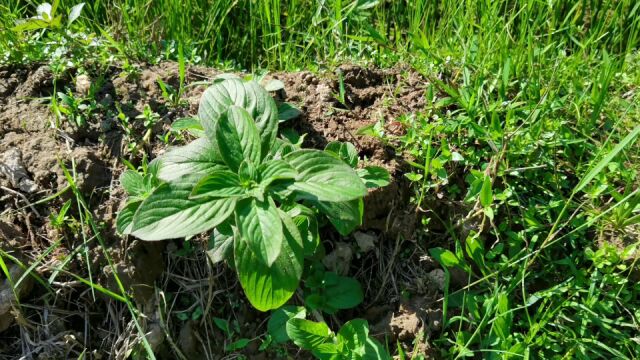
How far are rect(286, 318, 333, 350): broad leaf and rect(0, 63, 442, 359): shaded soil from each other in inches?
Answer: 6.8

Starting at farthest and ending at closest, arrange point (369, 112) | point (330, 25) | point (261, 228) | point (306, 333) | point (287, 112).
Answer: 1. point (330, 25)
2. point (369, 112)
3. point (287, 112)
4. point (306, 333)
5. point (261, 228)

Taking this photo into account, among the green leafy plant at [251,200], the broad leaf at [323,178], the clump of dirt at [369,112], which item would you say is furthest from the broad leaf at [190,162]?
the clump of dirt at [369,112]

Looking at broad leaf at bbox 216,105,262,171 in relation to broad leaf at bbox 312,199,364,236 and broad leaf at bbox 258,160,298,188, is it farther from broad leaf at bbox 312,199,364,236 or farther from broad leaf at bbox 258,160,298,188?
broad leaf at bbox 312,199,364,236

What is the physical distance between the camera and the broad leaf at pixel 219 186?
Result: 1.60 meters

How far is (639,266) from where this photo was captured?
2004 millimetres

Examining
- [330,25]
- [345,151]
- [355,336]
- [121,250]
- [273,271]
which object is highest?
[330,25]

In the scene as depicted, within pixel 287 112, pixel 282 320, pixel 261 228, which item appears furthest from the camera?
pixel 287 112

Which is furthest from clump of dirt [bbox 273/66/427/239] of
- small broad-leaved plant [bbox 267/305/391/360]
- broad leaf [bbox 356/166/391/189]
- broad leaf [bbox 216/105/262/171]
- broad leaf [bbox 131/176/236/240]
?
broad leaf [bbox 131/176/236/240]

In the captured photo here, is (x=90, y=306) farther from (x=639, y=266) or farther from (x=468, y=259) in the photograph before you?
(x=639, y=266)

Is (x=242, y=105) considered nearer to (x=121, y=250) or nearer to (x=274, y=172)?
(x=274, y=172)

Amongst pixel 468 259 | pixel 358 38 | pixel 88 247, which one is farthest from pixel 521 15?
pixel 88 247

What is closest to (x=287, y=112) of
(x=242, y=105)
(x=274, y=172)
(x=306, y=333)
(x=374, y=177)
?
(x=242, y=105)

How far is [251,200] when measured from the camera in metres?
1.65

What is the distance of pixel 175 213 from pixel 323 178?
0.40 meters
